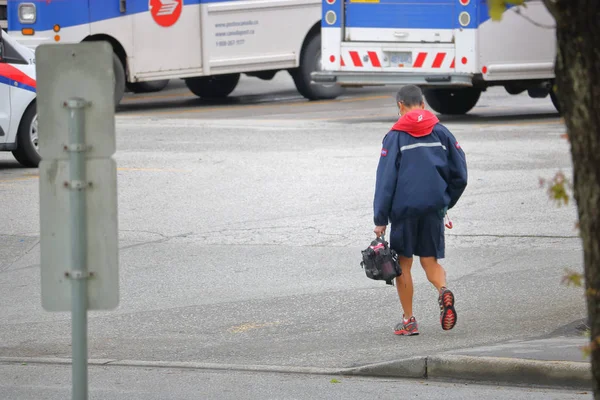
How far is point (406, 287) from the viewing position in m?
7.48

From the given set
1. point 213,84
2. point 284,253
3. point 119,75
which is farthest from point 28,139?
point 213,84

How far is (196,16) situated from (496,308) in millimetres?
12648

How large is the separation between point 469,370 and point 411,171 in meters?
1.31

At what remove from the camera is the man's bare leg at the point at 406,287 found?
7465 millimetres

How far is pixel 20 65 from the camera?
1346 cm

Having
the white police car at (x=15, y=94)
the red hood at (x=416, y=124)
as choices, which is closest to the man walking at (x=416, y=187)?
the red hood at (x=416, y=124)

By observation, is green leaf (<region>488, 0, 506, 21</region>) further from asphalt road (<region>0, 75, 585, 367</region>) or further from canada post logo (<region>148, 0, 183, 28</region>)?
canada post logo (<region>148, 0, 183, 28</region>)

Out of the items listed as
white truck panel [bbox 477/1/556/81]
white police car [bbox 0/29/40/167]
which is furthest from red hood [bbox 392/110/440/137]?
white truck panel [bbox 477/1/556/81]

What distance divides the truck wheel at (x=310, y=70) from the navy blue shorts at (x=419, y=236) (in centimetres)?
1352

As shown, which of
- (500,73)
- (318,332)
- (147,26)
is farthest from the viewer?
(147,26)

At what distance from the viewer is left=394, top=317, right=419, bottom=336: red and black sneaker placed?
744 centimetres

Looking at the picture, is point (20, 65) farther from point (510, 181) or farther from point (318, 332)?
point (318, 332)

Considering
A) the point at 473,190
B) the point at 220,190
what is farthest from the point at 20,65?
the point at 473,190

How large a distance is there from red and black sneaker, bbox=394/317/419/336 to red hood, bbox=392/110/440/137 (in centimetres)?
109
